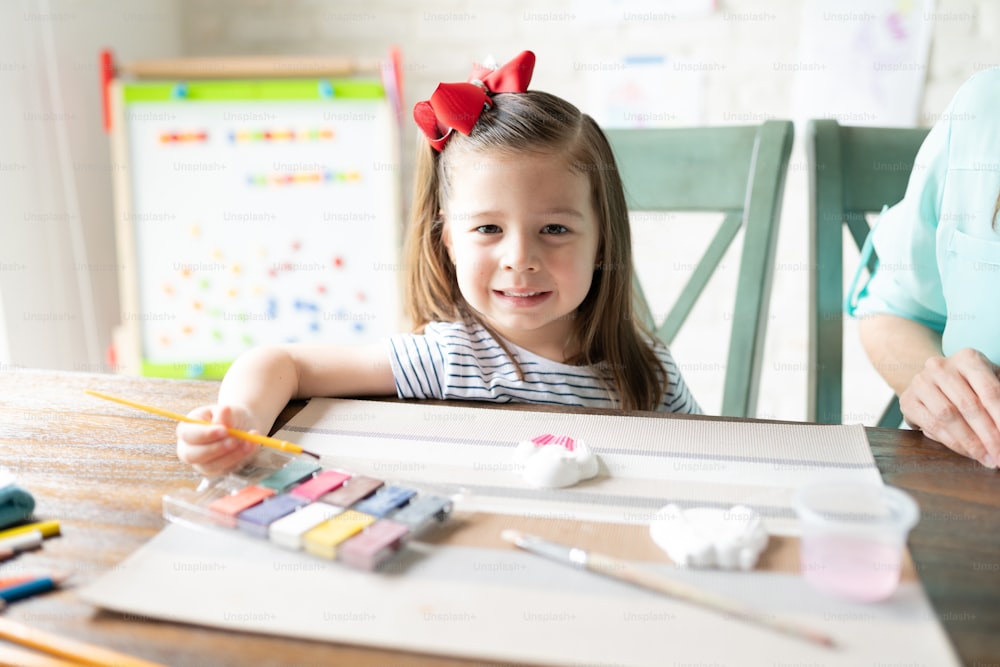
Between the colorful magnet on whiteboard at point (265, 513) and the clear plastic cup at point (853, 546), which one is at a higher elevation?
the colorful magnet on whiteboard at point (265, 513)

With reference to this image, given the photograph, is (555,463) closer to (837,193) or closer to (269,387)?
(269,387)

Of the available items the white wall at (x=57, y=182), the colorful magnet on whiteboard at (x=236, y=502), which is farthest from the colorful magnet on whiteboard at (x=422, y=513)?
the white wall at (x=57, y=182)

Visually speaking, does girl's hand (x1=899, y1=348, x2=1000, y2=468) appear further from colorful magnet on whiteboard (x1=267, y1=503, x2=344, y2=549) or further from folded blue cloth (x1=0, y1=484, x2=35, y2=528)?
folded blue cloth (x1=0, y1=484, x2=35, y2=528)

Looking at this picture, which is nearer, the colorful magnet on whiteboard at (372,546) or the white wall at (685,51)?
the colorful magnet on whiteboard at (372,546)

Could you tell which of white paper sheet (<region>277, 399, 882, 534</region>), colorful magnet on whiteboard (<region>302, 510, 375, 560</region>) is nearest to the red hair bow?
white paper sheet (<region>277, 399, 882, 534</region>)

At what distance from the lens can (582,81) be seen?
2473mm

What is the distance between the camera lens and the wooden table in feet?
1.65

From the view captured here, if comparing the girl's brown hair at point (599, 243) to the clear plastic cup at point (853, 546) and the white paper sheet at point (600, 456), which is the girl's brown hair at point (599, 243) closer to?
the white paper sheet at point (600, 456)

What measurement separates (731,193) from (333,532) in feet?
3.26

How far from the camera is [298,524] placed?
613mm

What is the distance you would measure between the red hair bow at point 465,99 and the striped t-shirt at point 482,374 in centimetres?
26

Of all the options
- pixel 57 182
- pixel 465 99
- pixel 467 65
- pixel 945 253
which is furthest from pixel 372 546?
pixel 467 65

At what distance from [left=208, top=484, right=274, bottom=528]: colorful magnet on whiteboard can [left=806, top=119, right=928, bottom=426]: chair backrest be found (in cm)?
95

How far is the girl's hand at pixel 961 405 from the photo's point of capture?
78 centimetres
